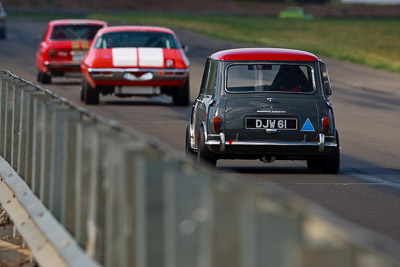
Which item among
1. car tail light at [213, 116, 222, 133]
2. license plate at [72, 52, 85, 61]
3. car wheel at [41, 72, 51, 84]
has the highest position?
car tail light at [213, 116, 222, 133]

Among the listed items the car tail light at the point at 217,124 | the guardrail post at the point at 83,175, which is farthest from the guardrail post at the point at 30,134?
the car tail light at the point at 217,124

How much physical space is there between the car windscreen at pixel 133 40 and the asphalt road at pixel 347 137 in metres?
1.32

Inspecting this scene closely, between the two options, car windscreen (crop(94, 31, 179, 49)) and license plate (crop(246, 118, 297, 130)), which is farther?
car windscreen (crop(94, 31, 179, 49))

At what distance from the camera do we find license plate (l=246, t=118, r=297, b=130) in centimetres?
1391

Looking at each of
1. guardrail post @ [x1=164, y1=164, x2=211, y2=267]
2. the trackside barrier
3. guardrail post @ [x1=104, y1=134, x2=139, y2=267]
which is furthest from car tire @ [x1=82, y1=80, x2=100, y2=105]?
guardrail post @ [x1=164, y1=164, x2=211, y2=267]

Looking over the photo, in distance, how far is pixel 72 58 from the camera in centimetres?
3025

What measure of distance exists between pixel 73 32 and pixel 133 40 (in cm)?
602

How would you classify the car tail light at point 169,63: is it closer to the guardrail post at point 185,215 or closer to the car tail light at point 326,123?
the car tail light at point 326,123

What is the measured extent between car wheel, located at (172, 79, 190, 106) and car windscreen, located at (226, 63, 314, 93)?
1124cm

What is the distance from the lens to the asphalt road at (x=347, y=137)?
1208 centimetres

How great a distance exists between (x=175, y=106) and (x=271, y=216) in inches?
881

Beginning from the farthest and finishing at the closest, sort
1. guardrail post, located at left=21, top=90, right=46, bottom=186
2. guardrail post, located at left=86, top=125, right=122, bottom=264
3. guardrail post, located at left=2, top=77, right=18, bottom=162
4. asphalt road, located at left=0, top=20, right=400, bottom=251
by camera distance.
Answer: asphalt road, located at left=0, top=20, right=400, bottom=251
guardrail post, located at left=2, top=77, right=18, bottom=162
guardrail post, located at left=21, top=90, right=46, bottom=186
guardrail post, located at left=86, top=125, right=122, bottom=264

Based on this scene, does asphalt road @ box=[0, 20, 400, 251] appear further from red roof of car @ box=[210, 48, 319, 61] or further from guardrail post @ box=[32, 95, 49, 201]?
guardrail post @ box=[32, 95, 49, 201]

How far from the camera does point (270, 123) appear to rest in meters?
13.9
